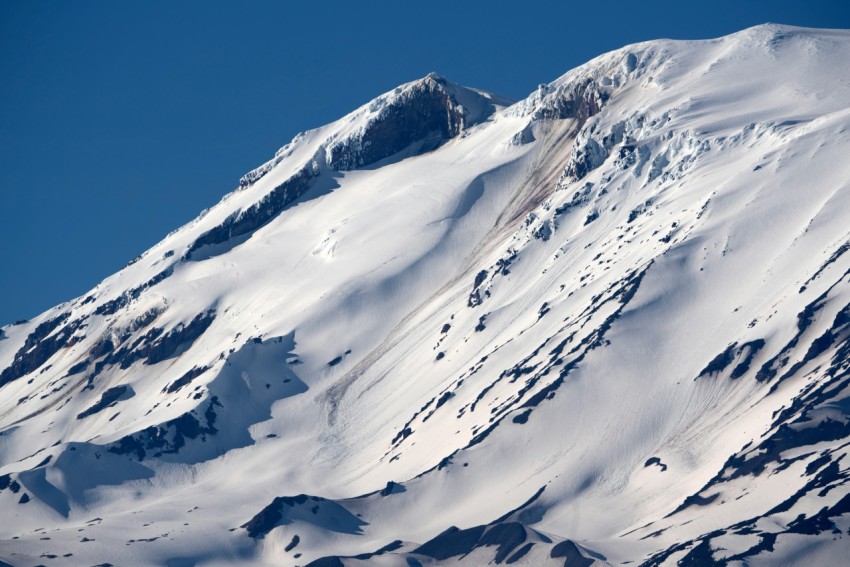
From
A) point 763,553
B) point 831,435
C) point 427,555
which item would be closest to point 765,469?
point 831,435

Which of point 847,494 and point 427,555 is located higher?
point 427,555

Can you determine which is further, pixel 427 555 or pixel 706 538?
pixel 427 555

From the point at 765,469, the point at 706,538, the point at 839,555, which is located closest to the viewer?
the point at 839,555

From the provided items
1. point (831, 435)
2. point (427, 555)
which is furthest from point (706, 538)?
point (427, 555)

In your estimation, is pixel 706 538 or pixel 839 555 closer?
pixel 839 555

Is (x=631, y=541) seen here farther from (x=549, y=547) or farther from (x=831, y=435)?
(x=831, y=435)

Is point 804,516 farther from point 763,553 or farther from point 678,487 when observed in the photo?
point 678,487

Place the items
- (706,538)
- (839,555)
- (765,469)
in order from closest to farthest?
(839,555) → (706,538) → (765,469)

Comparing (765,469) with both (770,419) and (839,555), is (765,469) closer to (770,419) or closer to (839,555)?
(770,419)

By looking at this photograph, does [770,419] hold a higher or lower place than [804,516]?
higher
